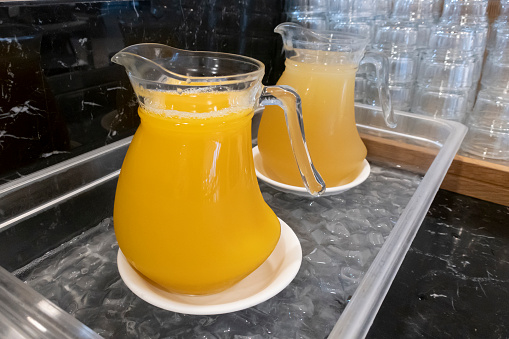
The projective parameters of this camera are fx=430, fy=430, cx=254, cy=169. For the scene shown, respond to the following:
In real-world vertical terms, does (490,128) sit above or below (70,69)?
below

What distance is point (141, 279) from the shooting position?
33cm

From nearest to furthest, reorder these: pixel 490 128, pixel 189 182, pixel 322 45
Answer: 1. pixel 189 182
2. pixel 322 45
3. pixel 490 128

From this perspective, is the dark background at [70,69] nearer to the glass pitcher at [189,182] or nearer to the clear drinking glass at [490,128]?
the glass pitcher at [189,182]

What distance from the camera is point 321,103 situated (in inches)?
19.4

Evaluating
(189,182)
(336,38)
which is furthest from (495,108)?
(189,182)

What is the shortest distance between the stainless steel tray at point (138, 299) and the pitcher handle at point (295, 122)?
8cm

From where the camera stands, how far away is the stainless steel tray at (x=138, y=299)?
32cm

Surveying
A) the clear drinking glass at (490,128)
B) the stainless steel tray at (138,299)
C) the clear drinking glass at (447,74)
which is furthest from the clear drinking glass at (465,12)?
the stainless steel tray at (138,299)

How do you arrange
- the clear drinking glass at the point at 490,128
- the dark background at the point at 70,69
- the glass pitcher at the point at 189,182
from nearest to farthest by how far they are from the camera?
the glass pitcher at the point at 189,182
the dark background at the point at 70,69
the clear drinking glass at the point at 490,128

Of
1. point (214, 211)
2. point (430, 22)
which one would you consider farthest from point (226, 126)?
point (430, 22)

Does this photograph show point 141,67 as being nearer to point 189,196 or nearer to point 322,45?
point 189,196

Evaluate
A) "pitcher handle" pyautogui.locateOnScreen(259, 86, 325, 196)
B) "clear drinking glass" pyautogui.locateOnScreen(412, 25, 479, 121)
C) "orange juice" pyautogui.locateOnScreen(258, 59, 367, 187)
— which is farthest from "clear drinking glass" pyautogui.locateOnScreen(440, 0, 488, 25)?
"pitcher handle" pyautogui.locateOnScreen(259, 86, 325, 196)

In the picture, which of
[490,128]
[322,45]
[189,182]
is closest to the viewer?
[189,182]

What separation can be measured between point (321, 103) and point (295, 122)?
0.45 feet
